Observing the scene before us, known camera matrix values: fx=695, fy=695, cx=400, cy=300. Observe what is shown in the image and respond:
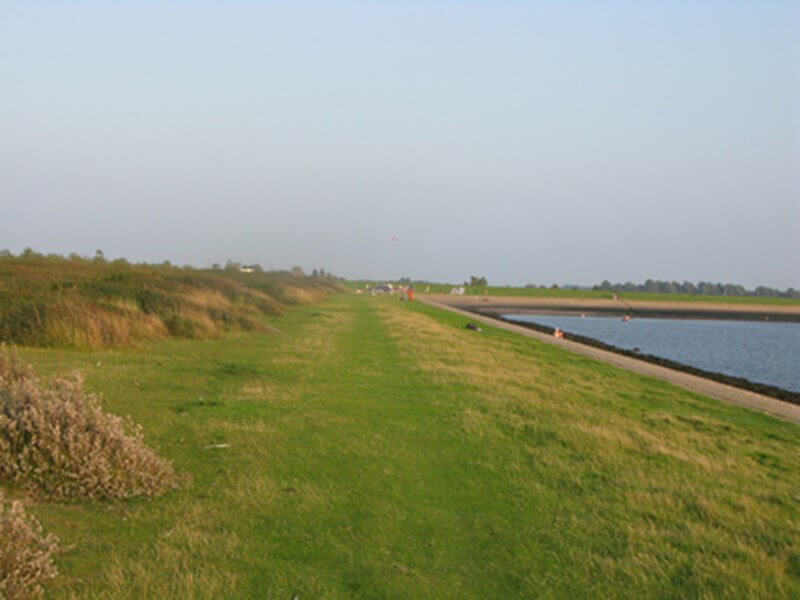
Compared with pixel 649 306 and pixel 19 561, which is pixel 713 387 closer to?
pixel 19 561

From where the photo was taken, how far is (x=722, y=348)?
3841 centimetres

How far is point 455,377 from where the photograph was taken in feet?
48.5

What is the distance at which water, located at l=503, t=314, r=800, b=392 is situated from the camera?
27.9 m

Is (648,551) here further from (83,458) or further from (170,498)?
(83,458)

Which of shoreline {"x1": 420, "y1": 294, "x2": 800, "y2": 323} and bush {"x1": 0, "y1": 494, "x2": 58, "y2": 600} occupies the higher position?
bush {"x1": 0, "y1": 494, "x2": 58, "y2": 600}

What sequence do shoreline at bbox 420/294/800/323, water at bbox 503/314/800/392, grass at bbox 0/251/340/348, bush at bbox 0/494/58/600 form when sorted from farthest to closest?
shoreline at bbox 420/294/800/323
water at bbox 503/314/800/392
grass at bbox 0/251/340/348
bush at bbox 0/494/58/600

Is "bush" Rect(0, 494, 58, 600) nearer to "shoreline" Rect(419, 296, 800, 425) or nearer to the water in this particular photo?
"shoreline" Rect(419, 296, 800, 425)

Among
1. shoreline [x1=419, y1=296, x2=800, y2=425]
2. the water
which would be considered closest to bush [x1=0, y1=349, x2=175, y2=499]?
shoreline [x1=419, y1=296, x2=800, y2=425]

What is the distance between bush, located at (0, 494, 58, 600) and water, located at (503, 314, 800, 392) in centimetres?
2450

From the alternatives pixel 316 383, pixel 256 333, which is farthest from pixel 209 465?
pixel 256 333

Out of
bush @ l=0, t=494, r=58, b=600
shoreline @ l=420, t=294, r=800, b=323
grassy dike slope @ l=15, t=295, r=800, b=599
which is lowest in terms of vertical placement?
shoreline @ l=420, t=294, r=800, b=323

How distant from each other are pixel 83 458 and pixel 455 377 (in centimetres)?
976

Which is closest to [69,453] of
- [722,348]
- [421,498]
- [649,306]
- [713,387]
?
[421,498]

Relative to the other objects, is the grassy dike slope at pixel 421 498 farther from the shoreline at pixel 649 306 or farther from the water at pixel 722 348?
the shoreline at pixel 649 306
